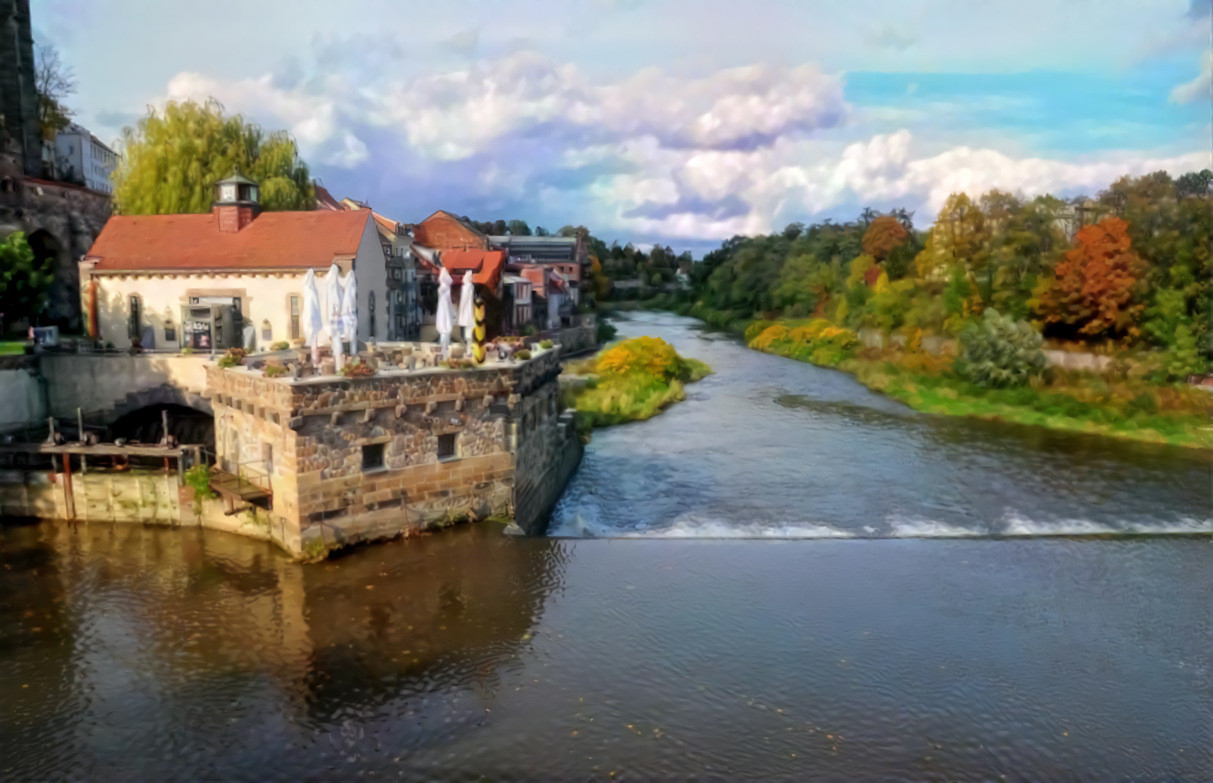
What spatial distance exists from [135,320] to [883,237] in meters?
74.2

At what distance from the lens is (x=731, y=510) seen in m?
28.0

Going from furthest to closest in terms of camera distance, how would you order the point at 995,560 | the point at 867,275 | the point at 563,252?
the point at 563,252
the point at 867,275
the point at 995,560

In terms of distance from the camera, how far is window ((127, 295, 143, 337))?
110 ft

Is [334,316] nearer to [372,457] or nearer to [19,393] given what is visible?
[372,457]

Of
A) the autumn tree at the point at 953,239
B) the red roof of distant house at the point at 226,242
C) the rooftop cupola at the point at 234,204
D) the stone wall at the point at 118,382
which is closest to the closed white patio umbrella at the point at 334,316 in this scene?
the stone wall at the point at 118,382

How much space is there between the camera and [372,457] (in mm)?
20906

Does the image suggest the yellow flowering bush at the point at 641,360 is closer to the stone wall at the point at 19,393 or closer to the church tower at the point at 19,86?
the stone wall at the point at 19,393

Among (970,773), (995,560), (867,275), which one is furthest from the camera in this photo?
(867,275)

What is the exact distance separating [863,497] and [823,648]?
511 inches

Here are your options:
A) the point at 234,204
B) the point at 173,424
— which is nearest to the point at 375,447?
Result: the point at 173,424

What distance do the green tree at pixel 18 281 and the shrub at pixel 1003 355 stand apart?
45.4 m

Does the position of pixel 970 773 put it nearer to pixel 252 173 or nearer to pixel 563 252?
pixel 252 173

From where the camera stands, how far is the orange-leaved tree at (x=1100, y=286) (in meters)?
49.1

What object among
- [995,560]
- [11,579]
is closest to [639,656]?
[995,560]
